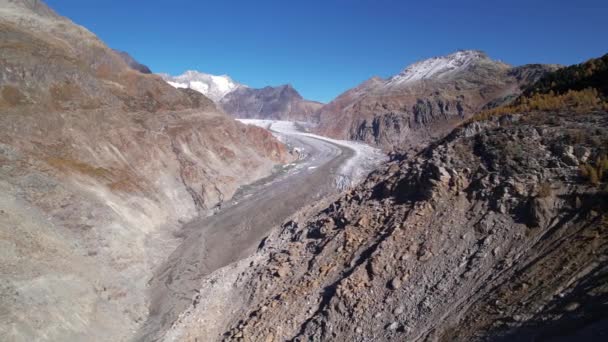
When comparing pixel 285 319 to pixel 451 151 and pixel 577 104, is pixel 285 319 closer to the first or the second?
pixel 451 151

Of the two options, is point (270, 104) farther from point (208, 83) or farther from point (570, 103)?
point (570, 103)

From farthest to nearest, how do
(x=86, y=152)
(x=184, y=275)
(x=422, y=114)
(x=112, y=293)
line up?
(x=422, y=114)
(x=86, y=152)
(x=184, y=275)
(x=112, y=293)

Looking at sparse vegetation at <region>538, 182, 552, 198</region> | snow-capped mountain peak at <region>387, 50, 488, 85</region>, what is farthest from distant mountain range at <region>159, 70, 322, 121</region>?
sparse vegetation at <region>538, 182, 552, 198</region>

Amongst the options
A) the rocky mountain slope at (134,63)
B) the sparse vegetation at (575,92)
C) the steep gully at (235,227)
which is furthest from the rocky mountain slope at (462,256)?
the rocky mountain slope at (134,63)

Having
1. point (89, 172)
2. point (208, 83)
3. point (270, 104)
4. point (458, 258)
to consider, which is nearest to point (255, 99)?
point (270, 104)

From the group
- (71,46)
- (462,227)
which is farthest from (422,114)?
(462,227)

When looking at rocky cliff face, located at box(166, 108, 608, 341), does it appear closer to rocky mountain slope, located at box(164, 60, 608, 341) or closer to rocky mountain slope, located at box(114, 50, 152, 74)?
rocky mountain slope, located at box(164, 60, 608, 341)
